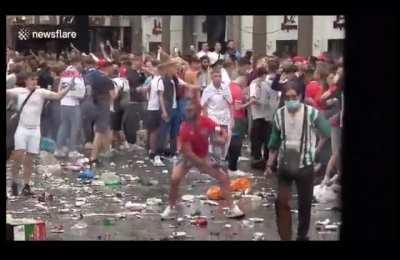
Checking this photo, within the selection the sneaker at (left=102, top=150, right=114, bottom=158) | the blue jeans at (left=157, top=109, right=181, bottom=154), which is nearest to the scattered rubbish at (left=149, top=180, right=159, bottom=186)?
the blue jeans at (left=157, top=109, right=181, bottom=154)

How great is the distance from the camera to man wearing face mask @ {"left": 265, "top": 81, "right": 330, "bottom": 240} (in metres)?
6.93

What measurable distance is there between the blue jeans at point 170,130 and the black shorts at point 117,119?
0.30 meters

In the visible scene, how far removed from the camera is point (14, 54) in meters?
6.77

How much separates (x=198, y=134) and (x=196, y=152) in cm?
13

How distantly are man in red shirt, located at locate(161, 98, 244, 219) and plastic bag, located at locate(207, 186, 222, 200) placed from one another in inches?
1.2

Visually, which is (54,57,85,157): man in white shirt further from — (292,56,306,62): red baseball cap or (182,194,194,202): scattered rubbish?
(292,56,306,62): red baseball cap

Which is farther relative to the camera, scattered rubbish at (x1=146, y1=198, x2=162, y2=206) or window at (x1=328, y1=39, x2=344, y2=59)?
scattered rubbish at (x1=146, y1=198, x2=162, y2=206)

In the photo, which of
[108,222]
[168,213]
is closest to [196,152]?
[168,213]
